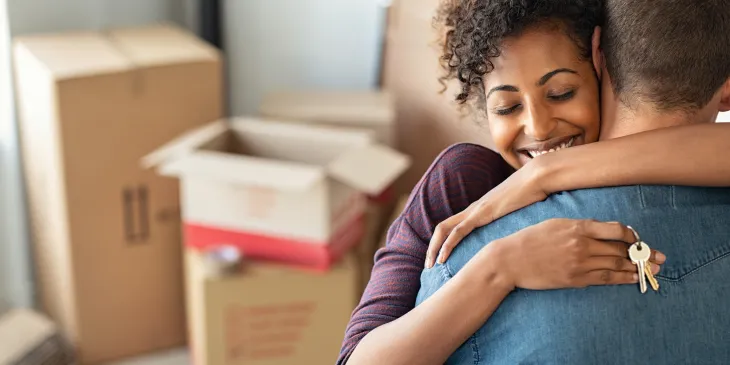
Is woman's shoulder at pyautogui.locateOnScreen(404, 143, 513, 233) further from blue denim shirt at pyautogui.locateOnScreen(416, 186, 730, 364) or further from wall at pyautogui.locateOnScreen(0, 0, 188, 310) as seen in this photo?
wall at pyautogui.locateOnScreen(0, 0, 188, 310)

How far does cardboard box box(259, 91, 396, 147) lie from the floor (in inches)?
32.8

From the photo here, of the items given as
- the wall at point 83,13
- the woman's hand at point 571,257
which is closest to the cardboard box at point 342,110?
the wall at point 83,13

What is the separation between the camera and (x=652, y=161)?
898mm

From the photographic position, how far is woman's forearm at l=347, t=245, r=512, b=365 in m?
0.88

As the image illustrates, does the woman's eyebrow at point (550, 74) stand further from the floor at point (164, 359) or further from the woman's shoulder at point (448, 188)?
the floor at point (164, 359)

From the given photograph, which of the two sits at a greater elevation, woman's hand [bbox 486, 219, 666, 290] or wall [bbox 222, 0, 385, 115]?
woman's hand [bbox 486, 219, 666, 290]

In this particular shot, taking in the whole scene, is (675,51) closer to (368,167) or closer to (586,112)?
(586,112)

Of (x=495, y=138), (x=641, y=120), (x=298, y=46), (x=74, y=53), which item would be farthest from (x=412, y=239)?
(x=298, y=46)

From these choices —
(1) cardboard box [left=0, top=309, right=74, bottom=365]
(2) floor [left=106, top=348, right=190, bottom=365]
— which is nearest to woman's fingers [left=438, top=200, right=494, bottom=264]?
(1) cardboard box [left=0, top=309, right=74, bottom=365]

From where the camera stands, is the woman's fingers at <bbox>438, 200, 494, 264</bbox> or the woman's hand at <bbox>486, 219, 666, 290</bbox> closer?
the woman's hand at <bbox>486, 219, 666, 290</bbox>

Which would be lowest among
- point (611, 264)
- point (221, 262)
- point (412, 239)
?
point (221, 262)

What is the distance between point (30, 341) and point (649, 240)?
2249 millimetres

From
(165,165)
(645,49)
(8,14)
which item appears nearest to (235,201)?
(165,165)

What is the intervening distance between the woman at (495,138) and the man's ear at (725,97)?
0.18ft
